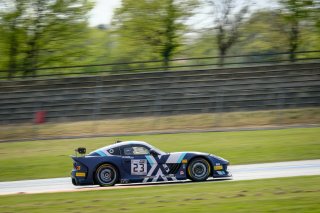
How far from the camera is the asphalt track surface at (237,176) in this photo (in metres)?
15.2

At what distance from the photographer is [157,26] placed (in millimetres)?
42500

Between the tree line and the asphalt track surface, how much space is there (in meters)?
23.8

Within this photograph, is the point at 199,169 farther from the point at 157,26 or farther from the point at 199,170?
the point at 157,26

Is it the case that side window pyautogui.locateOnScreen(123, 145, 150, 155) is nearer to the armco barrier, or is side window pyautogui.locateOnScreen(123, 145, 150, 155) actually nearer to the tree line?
the armco barrier

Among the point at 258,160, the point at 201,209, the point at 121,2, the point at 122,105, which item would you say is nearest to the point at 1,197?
the point at 201,209

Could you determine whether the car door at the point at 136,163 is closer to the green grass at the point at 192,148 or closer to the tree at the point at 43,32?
the green grass at the point at 192,148

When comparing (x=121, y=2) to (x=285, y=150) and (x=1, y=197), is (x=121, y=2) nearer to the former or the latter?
(x=285, y=150)

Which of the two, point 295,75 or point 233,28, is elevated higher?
point 233,28

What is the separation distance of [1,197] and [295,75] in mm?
22879

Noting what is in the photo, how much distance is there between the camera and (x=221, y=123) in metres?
29.2

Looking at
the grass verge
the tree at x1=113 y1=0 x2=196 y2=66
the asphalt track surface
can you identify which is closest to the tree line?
the tree at x1=113 y1=0 x2=196 y2=66

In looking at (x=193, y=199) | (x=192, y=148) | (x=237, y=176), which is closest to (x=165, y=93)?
(x=192, y=148)

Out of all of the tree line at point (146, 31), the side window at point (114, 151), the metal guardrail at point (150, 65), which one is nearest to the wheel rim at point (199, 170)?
the side window at point (114, 151)

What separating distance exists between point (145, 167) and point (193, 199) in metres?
3.83
